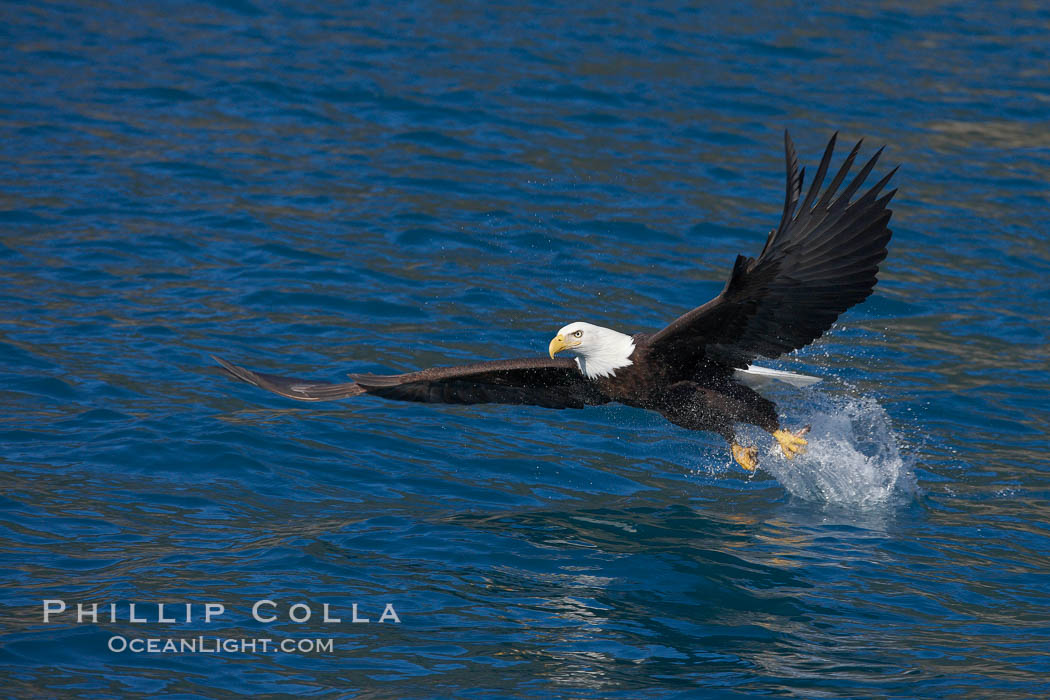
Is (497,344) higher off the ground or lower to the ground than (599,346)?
lower

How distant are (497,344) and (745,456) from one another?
2457mm

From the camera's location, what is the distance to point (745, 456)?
7652mm

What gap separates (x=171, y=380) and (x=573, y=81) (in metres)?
7.12

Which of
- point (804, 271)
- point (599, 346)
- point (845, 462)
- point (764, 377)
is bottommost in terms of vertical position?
point (845, 462)

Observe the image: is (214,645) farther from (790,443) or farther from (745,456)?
(790,443)

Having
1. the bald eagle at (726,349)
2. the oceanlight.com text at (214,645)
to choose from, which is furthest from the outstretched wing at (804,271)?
the oceanlight.com text at (214,645)

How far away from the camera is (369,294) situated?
33.3ft

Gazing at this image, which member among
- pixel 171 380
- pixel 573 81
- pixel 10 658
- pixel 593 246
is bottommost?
pixel 10 658

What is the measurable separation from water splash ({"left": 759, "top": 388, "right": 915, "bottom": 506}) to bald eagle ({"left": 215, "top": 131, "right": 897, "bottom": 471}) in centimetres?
20

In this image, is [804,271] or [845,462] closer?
→ [804,271]

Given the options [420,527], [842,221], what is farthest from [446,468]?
[842,221]

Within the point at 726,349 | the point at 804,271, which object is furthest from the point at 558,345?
the point at 804,271

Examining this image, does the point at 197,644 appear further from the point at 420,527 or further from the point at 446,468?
the point at 446,468

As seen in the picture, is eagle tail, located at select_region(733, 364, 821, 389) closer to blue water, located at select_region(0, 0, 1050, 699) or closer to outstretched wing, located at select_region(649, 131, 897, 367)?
blue water, located at select_region(0, 0, 1050, 699)
